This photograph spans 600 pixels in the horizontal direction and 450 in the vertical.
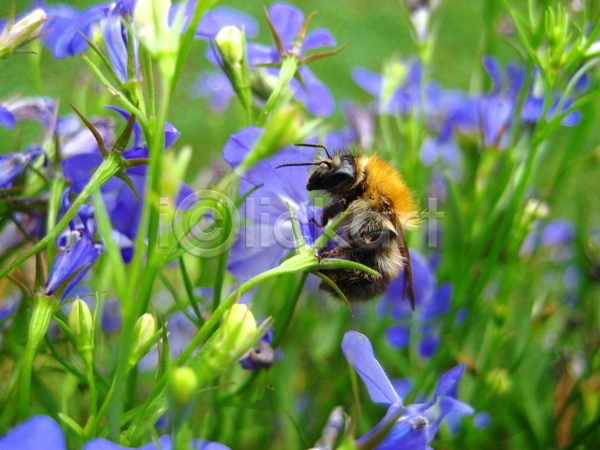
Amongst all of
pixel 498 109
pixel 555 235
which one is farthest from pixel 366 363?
pixel 555 235

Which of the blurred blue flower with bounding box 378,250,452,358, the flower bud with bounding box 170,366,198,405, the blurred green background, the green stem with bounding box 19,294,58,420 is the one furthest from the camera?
the blurred green background

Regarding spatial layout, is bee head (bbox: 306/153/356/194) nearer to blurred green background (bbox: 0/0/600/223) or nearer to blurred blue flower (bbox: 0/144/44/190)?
blurred blue flower (bbox: 0/144/44/190)

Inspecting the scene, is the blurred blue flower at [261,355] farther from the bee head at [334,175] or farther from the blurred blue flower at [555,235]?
the blurred blue flower at [555,235]

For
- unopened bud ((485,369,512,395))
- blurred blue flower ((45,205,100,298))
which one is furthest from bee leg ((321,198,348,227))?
unopened bud ((485,369,512,395))

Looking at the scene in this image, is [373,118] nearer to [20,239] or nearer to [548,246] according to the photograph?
[548,246]

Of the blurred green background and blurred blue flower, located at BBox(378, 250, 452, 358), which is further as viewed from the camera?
the blurred green background

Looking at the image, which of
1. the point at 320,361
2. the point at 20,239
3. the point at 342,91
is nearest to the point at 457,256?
the point at 320,361

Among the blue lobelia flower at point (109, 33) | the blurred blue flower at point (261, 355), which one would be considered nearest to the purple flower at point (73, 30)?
the blue lobelia flower at point (109, 33)
